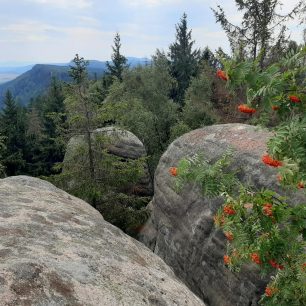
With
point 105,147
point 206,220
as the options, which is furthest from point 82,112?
point 206,220

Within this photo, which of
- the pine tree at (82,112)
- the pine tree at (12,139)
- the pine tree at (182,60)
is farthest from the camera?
the pine tree at (182,60)

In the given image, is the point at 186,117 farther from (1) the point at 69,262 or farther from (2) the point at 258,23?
(1) the point at 69,262

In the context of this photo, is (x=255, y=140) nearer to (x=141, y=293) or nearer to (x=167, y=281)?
(x=167, y=281)

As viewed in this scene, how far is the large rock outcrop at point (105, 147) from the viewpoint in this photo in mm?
17359

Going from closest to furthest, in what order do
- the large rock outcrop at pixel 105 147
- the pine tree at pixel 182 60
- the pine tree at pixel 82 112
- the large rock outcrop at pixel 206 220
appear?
the large rock outcrop at pixel 206 220, the pine tree at pixel 82 112, the large rock outcrop at pixel 105 147, the pine tree at pixel 182 60

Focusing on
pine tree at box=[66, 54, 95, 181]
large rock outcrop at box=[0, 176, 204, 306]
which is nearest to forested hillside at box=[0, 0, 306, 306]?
pine tree at box=[66, 54, 95, 181]

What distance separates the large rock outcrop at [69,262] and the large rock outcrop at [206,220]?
13.2 feet

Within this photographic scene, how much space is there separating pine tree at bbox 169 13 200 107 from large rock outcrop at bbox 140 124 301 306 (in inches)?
1535

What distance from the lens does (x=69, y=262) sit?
230 inches

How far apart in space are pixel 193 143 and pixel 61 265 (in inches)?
400

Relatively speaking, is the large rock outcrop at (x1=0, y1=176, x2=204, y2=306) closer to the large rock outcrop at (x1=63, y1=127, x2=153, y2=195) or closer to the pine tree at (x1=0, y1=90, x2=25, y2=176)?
the large rock outcrop at (x1=63, y1=127, x2=153, y2=195)

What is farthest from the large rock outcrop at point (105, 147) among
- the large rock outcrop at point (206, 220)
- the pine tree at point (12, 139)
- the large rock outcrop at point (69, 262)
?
the pine tree at point (12, 139)

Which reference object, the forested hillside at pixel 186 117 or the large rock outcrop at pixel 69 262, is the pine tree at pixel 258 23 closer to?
the forested hillside at pixel 186 117

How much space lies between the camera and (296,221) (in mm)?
5078
